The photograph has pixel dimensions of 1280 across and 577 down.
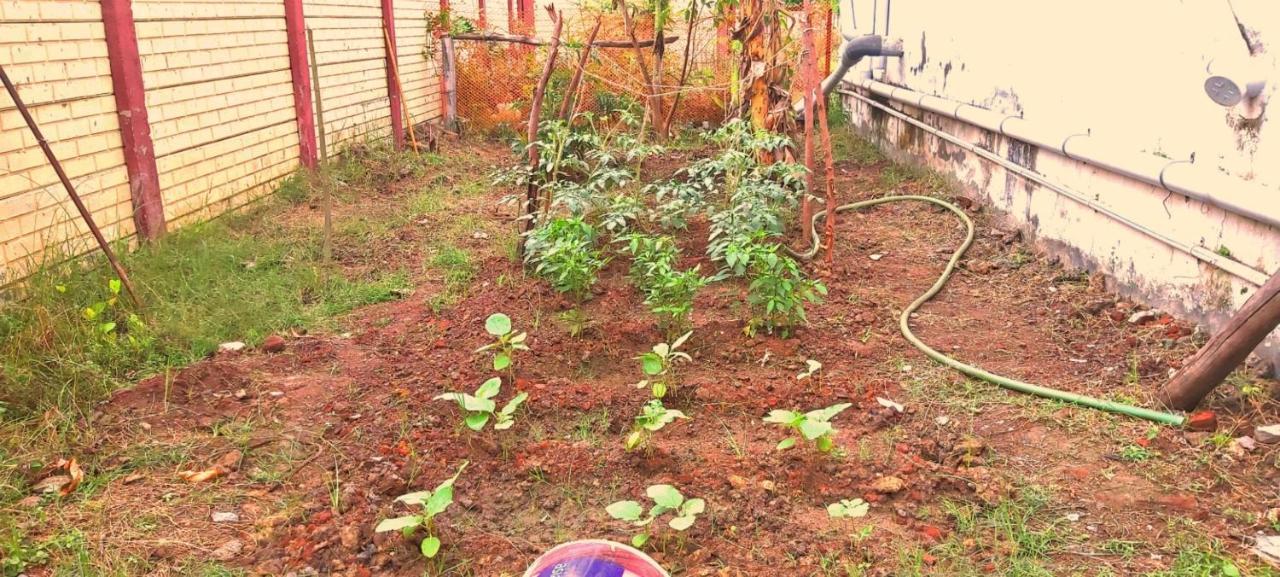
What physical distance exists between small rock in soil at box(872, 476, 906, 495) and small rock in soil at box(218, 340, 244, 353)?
9.23 feet

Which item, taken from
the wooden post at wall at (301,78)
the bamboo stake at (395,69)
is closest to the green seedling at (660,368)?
the wooden post at wall at (301,78)

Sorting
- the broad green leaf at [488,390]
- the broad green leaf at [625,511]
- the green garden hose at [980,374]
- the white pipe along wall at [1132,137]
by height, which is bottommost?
the green garden hose at [980,374]

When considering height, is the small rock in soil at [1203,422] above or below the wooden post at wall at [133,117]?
below

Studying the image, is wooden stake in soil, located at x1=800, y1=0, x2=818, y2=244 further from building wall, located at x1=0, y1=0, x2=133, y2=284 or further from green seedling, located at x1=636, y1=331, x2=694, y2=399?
building wall, located at x1=0, y1=0, x2=133, y2=284

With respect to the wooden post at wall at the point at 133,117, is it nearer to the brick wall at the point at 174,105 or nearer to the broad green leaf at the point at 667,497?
the brick wall at the point at 174,105

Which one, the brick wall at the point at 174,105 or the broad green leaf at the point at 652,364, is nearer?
the broad green leaf at the point at 652,364

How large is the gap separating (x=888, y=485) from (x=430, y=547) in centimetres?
134

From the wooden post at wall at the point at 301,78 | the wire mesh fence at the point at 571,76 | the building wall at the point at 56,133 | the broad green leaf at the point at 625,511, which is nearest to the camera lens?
the broad green leaf at the point at 625,511

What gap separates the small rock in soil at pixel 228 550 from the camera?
7.97 feet

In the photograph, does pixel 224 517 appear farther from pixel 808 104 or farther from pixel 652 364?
pixel 808 104

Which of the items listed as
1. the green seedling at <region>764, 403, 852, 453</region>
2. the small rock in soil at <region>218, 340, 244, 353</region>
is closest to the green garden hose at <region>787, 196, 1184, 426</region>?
the green seedling at <region>764, 403, 852, 453</region>

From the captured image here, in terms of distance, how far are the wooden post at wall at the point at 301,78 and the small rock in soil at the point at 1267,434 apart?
6693 mm

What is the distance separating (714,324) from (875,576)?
5.89 ft

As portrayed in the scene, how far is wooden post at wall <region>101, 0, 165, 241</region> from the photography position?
16.2 ft
